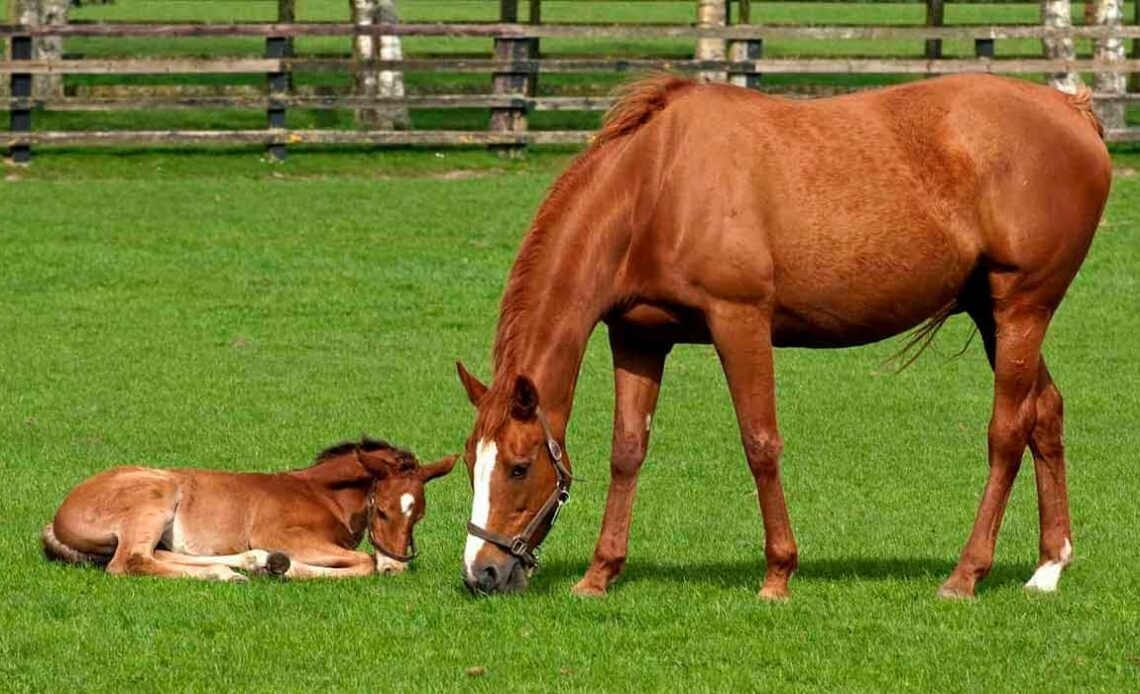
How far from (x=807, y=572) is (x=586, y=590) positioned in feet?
4.27

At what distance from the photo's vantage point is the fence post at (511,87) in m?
27.1

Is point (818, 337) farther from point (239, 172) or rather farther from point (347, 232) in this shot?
point (239, 172)

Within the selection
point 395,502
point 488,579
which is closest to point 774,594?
point 488,579

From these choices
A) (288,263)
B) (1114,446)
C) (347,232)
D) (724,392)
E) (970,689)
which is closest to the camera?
(970,689)

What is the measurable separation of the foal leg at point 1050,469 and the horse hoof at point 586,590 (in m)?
2.24

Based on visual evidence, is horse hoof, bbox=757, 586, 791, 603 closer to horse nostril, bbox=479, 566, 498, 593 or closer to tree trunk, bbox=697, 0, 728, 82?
horse nostril, bbox=479, 566, 498, 593

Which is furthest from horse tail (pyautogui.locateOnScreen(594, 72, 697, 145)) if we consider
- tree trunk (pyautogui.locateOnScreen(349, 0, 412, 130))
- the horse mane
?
tree trunk (pyautogui.locateOnScreen(349, 0, 412, 130))

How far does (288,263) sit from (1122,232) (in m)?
9.72

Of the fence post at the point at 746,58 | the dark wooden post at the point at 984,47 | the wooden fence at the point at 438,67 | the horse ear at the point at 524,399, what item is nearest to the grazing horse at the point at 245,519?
the horse ear at the point at 524,399

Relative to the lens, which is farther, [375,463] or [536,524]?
[375,463]

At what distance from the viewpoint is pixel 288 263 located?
21500mm

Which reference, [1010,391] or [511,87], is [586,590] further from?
[511,87]

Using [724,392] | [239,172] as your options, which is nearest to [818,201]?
[724,392]

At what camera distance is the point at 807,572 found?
399 inches
